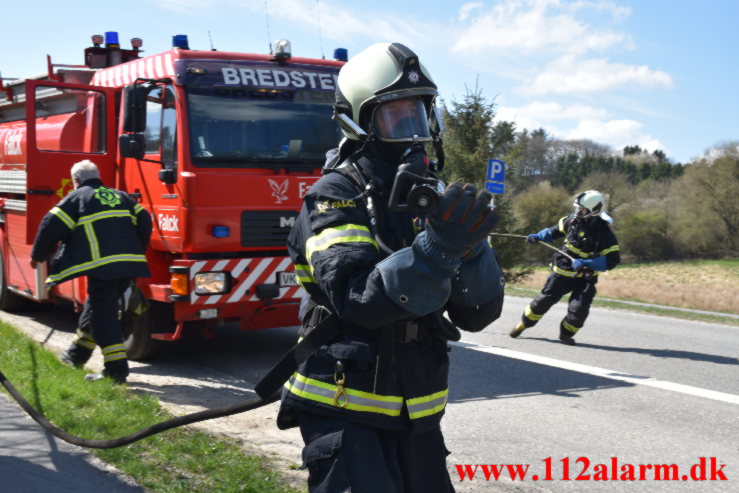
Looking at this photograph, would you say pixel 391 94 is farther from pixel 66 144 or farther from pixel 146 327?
pixel 66 144

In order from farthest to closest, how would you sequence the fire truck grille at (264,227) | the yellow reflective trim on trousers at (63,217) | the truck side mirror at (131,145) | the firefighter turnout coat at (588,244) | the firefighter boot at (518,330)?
the firefighter boot at (518,330) → the firefighter turnout coat at (588,244) → the fire truck grille at (264,227) → the truck side mirror at (131,145) → the yellow reflective trim on trousers at (63,217)

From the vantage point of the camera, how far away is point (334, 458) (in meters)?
2.23

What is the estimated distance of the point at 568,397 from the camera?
6531mm

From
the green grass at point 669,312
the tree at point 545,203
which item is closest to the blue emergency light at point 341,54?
the green grass at point 669,312

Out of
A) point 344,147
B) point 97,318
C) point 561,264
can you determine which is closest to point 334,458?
point 344,147

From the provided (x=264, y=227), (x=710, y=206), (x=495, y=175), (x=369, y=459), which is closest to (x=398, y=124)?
(x=369, y=459)

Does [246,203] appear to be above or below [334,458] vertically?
above

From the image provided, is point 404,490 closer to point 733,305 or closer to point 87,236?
point 87,236

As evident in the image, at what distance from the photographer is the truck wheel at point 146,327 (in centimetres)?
723

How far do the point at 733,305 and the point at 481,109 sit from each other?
728 cm

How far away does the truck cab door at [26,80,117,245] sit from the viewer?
7473 millimetres

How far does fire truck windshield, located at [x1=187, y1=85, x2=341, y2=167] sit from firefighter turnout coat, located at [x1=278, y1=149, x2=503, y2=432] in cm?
456

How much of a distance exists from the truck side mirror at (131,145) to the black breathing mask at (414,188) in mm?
4738

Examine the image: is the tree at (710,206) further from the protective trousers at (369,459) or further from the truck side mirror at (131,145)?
the protective trousers at (369,459)
